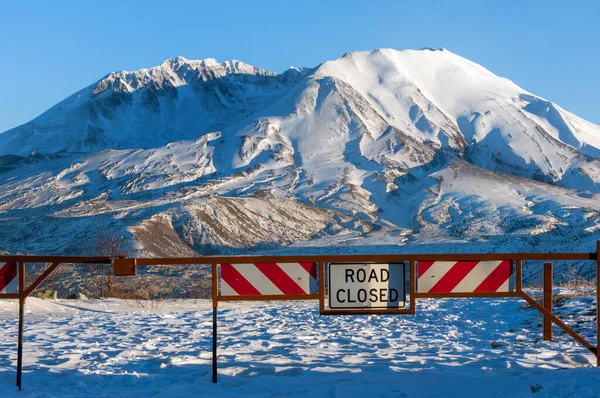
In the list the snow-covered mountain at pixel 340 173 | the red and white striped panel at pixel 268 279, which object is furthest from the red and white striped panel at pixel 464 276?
the snow-covered mountain at pixel 340 173

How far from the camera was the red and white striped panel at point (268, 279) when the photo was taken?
24.5ft

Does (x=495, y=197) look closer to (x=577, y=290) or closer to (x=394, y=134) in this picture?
(x=394, y=134)

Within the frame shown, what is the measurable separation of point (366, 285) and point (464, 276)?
3.47 ft

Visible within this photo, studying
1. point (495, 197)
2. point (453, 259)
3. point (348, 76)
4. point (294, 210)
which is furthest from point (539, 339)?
point (348, 76)

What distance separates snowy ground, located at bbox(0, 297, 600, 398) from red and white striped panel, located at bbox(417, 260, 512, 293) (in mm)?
966

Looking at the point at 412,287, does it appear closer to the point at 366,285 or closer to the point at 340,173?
the point at 366,285

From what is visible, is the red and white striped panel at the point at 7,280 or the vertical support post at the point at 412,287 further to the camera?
the red and white striped panel at the point at 7,280

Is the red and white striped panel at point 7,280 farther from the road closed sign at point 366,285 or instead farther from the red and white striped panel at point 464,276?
the red and white striped panel at point 464,276

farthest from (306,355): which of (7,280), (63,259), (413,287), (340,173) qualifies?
(340,173)

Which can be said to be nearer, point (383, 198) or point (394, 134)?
point (383, 198)

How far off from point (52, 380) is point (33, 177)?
410 ft

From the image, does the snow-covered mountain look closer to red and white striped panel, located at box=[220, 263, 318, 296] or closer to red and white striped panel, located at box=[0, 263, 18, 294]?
red and white striped panel, located at box=[0, 263, 18, 294]

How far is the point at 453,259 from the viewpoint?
24.6ft

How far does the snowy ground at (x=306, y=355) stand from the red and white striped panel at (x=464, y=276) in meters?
0.97
